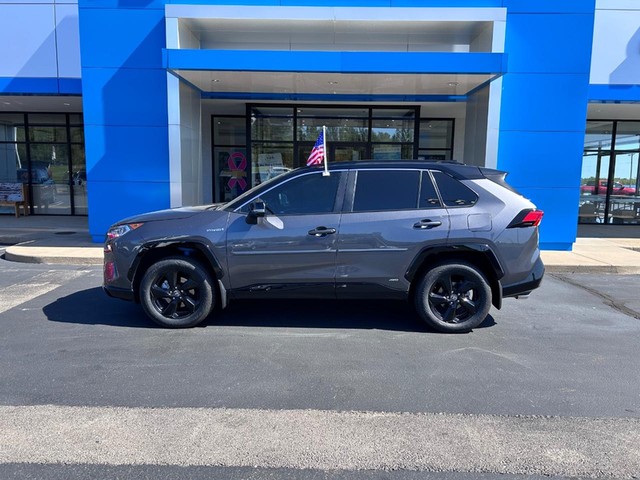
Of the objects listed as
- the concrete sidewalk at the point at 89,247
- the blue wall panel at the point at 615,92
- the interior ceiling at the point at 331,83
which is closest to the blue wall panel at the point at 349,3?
the interior ceiling at the point at 331,83

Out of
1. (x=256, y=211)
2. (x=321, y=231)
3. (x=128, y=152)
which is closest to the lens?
(x=256, y=211)

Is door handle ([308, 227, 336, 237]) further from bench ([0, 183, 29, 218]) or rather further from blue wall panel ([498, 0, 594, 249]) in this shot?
bench ([0, 183, 29, 218])

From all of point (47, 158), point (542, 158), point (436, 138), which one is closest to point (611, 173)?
point (436, 138)

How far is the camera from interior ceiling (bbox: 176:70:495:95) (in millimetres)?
9891

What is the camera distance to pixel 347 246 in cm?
510

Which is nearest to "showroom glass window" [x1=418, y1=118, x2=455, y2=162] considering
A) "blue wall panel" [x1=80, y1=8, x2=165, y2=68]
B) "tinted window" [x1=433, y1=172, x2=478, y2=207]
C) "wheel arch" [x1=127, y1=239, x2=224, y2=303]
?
"blue wall panel" [x1=80, y1=8, x2=165, y2=68]

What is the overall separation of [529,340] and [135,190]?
874cm

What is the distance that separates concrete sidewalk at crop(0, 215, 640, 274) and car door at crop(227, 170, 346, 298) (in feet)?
16.9

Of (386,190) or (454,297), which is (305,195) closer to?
(386,190)

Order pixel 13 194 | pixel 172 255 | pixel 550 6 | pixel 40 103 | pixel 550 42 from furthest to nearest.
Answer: pixel 13 194, pixel 40 103, pixel 550 42, pixel 550 6, pixel 172 255

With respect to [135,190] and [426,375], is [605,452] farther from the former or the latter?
[135,190]

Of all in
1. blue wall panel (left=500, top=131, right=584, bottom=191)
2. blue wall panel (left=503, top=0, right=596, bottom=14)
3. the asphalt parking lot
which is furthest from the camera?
blue wall panel (left=500, top=131, right=584, bottom=191)

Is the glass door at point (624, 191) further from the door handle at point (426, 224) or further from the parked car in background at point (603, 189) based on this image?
the door handle at point (426, 224)

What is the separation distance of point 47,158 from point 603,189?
61.9 feet
